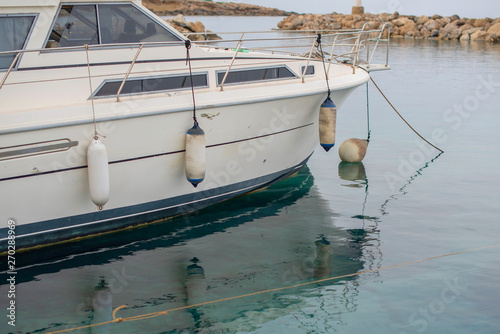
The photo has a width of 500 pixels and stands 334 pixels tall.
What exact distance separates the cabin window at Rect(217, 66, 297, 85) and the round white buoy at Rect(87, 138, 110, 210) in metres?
1.92

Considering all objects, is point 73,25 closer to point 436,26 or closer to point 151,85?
point 151,85

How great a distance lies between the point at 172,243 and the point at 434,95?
13.4 m

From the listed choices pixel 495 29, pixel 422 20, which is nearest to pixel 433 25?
pixel 422 20

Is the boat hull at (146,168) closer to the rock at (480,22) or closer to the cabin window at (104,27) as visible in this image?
the cabin window at (104,27)

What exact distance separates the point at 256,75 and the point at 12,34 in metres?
3.02

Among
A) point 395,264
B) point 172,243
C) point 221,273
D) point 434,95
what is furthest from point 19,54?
point 434,95

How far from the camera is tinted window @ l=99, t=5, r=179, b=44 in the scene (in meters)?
7.16

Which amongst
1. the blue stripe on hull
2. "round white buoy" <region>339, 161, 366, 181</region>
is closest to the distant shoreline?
"round white buoy" <region>339, 161, 366, 181</region>

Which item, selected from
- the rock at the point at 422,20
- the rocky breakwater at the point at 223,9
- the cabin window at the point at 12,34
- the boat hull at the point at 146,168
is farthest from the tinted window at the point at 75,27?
the rocky breakwater at the point at 223,9

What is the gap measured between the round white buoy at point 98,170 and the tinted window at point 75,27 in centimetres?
138

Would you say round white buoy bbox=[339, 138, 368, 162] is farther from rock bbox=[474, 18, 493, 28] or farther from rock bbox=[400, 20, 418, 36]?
rock bbox=[400, 20, 418, 36]

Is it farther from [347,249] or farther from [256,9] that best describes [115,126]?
[256,9]

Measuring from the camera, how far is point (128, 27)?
732cm

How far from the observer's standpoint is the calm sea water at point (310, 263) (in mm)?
5445
